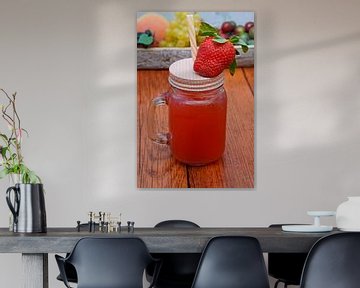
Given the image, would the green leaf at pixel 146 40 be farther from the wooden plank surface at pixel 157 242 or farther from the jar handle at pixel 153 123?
the wooden plank surface at pixel 157 242

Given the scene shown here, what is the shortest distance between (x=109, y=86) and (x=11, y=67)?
721 mm

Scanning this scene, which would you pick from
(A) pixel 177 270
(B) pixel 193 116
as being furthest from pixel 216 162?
(A) pixel 177 270

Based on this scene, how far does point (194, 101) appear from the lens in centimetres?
554

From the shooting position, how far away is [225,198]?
5.54 m

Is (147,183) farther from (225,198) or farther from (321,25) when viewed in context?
(321,25)

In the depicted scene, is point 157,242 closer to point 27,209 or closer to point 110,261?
point 110,261

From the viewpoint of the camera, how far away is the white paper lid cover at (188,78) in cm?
554

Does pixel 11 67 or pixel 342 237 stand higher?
pixel 11 67

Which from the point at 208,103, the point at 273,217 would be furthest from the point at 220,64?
the point at 273,217

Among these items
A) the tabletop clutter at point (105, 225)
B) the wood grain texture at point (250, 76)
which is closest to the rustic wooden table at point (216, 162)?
the wood grain texture at point (250, 76)

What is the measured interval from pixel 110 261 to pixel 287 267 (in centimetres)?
150

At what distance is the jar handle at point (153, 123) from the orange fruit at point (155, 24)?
0.40 m

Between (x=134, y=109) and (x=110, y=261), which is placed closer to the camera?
(x=110, y=261)

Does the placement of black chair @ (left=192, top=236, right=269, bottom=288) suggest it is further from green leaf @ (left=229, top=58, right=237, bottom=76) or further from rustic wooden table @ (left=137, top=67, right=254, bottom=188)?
green leaf @ (left=229, top=58, right=237, bottom=76)
